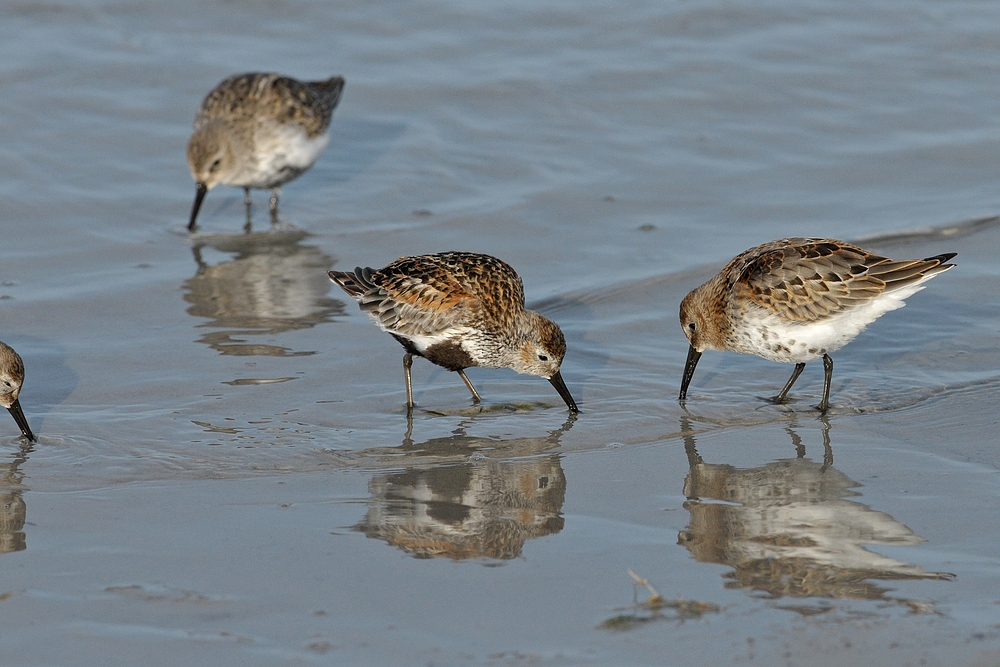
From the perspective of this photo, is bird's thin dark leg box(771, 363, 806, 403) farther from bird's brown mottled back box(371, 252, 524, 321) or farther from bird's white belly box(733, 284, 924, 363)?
bird's brown mottled back box(371, 252, 524, 321)

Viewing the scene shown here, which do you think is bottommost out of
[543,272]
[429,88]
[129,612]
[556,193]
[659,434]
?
[129,612]

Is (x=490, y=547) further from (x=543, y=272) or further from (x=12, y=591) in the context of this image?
(x=543, y=272)

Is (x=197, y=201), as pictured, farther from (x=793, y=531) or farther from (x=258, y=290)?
(x=793, y=531)

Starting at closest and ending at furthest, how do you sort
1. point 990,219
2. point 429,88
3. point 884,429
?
1. point 884,429
2. point 990,219
3. point 429,88

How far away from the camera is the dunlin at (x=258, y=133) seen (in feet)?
35.7

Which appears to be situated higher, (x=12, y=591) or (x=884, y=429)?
(x=884, y=429)

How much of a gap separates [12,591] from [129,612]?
1.73 feet

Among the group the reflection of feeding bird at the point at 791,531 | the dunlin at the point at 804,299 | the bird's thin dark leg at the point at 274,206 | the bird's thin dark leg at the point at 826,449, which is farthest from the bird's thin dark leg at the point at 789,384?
the bird's thin dark leg at the point at 274,206

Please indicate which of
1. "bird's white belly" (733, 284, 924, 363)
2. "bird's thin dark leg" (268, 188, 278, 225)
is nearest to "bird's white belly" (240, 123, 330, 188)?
"bird's thin dark leg" (268, 188, 278, 225)

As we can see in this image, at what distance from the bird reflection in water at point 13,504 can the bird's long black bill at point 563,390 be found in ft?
9.35

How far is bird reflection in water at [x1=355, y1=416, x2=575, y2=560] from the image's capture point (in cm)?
535

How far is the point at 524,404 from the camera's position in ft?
24.4

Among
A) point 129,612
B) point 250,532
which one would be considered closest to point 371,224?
point 250,532

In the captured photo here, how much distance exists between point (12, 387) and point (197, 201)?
4298 millimetres
